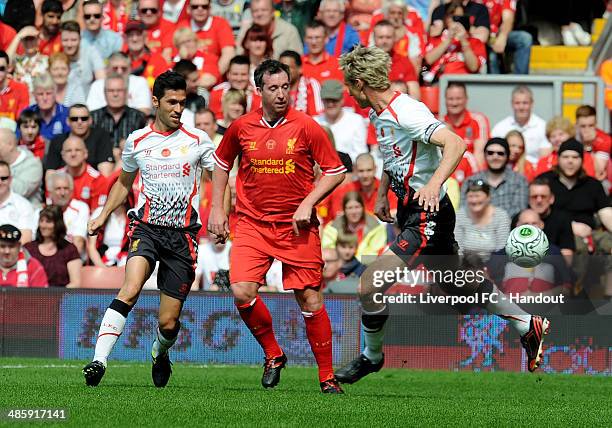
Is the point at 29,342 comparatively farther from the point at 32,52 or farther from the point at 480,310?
the point at 32,52

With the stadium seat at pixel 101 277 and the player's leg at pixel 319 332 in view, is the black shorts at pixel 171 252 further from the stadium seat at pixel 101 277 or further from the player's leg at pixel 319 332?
the stadium seat at pixel 101 277

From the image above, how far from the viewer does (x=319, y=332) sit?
33.3 feet

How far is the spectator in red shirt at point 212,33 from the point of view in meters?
18.4

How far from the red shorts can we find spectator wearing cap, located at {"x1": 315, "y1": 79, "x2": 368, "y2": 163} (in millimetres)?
6702

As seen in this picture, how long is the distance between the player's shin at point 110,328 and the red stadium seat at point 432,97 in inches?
339

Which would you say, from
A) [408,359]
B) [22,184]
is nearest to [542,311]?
[408,359]

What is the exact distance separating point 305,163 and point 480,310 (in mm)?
3906

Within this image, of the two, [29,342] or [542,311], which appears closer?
[542,311]

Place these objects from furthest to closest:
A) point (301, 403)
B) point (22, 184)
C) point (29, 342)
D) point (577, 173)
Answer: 1. point (22, 184)
2. point (577, 173)
3. point (29, 342)
4. point (301, 403)

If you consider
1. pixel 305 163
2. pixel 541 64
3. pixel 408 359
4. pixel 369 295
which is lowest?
pixel 408 359

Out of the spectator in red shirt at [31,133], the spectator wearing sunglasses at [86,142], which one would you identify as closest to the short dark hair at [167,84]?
the spectator wearing sunglasses at [86,142]

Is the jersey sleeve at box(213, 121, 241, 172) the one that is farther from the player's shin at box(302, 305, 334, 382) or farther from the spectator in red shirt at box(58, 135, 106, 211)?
the spectator in red shirt at box(58, 135, 106, 211)

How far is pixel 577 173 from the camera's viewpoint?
1523 centimetres

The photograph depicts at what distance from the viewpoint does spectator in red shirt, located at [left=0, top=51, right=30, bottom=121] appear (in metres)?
A: 18.3
